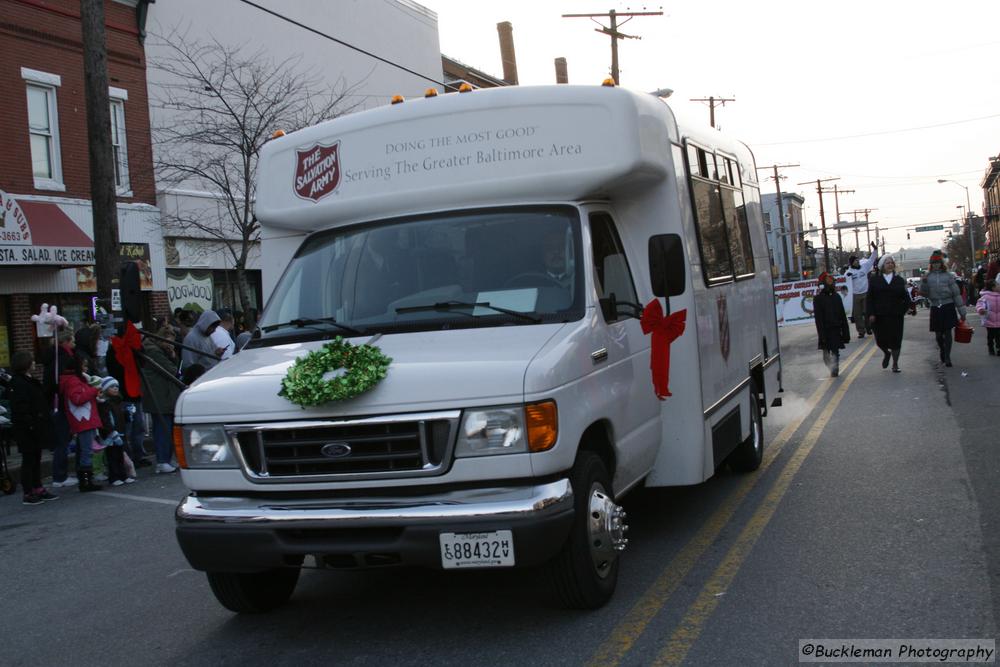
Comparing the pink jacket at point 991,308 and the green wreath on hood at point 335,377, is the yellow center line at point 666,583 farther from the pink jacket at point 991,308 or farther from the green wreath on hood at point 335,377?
the pink jacket at point 991,308

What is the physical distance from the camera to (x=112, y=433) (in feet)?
36.7

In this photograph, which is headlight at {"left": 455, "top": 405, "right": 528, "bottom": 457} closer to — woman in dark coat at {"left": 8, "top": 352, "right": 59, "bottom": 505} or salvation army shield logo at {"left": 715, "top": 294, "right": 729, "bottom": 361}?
salvation army shield logo at {"left": 715, "top": 294, "right": 729, "bottom": 361}

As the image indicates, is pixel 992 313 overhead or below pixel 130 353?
below

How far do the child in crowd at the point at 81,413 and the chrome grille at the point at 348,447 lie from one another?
6692 mm

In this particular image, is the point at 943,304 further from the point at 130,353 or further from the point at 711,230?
the point at 130,353

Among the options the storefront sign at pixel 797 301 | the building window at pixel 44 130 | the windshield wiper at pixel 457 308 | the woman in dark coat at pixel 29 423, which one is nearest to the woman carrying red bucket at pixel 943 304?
the storefront sign at pixel 797 301

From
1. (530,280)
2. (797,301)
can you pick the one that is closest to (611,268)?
(530,280)

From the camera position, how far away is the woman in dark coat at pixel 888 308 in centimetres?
1587

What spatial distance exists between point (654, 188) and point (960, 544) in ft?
9.08

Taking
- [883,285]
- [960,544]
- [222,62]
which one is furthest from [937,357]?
[222,62]

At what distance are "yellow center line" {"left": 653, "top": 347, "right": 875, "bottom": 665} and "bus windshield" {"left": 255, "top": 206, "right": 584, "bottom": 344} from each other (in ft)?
5.25

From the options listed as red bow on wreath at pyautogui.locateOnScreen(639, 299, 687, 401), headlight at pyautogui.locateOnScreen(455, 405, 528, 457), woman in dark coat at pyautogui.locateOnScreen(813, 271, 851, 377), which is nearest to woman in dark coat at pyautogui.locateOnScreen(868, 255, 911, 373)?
woman in dark coat at pyautogui.locateOnScreen(813, 271, 851, 377)

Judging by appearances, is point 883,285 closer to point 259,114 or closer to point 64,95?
point 259,114

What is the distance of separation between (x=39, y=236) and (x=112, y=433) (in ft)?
27.3
